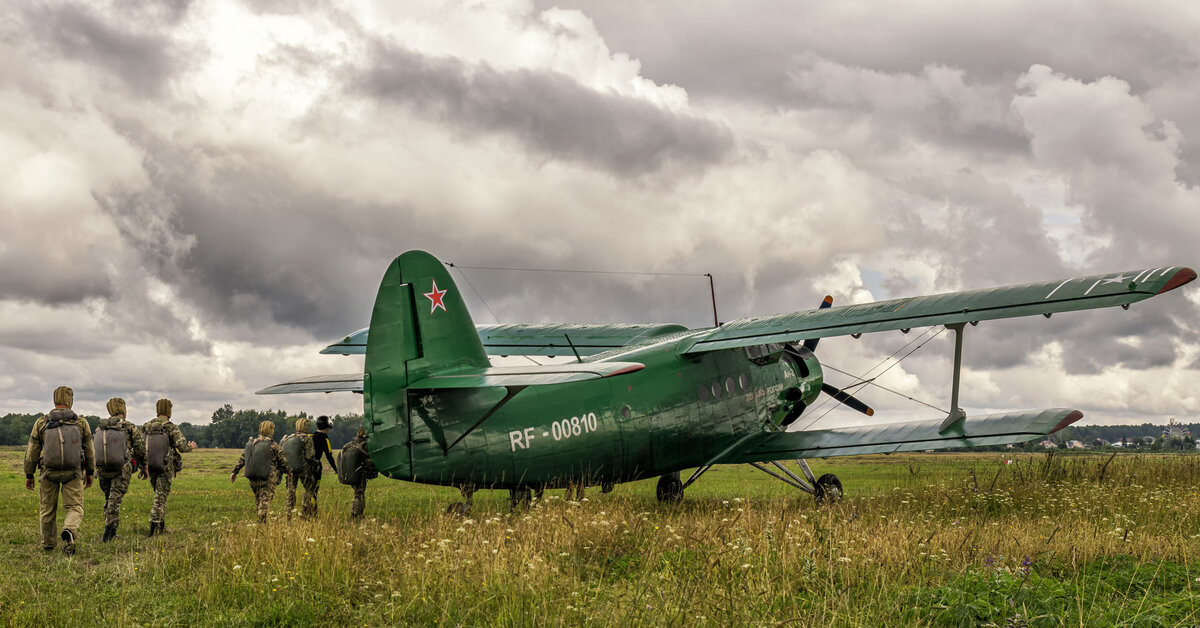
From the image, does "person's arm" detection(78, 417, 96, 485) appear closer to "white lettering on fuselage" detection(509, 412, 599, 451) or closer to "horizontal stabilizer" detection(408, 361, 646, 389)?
"horizontal stabilizer" detection(408, 361, 646, 389)

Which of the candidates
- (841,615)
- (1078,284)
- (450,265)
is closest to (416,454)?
(450,265)

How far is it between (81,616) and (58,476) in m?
4.77

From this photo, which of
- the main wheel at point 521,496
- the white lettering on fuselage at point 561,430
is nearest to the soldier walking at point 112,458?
the main wheel at point 521,496

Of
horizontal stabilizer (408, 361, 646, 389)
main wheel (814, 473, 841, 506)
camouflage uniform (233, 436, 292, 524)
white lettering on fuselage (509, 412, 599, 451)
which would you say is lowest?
main wheel (814, 473, 841, 506)

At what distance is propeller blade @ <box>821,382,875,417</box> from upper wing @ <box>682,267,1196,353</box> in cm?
389

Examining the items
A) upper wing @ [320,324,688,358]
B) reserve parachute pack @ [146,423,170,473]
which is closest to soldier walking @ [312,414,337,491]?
reserve parachute pack @ [146,423,170,473]

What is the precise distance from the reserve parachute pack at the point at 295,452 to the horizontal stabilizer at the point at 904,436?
23.3 ft

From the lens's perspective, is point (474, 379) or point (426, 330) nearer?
point (474, 379)

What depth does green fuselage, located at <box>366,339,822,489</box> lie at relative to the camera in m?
11.2

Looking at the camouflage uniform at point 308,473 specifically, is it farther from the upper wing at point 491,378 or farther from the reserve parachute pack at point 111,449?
the reserve parachute pack at point 111,449

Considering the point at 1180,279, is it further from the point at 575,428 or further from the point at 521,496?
the point at 521,496

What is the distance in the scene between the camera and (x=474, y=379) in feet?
35.8

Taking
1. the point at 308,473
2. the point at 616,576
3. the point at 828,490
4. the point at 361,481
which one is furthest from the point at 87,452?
the point at 828,490

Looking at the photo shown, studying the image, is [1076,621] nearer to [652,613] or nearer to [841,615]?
[841,615]
